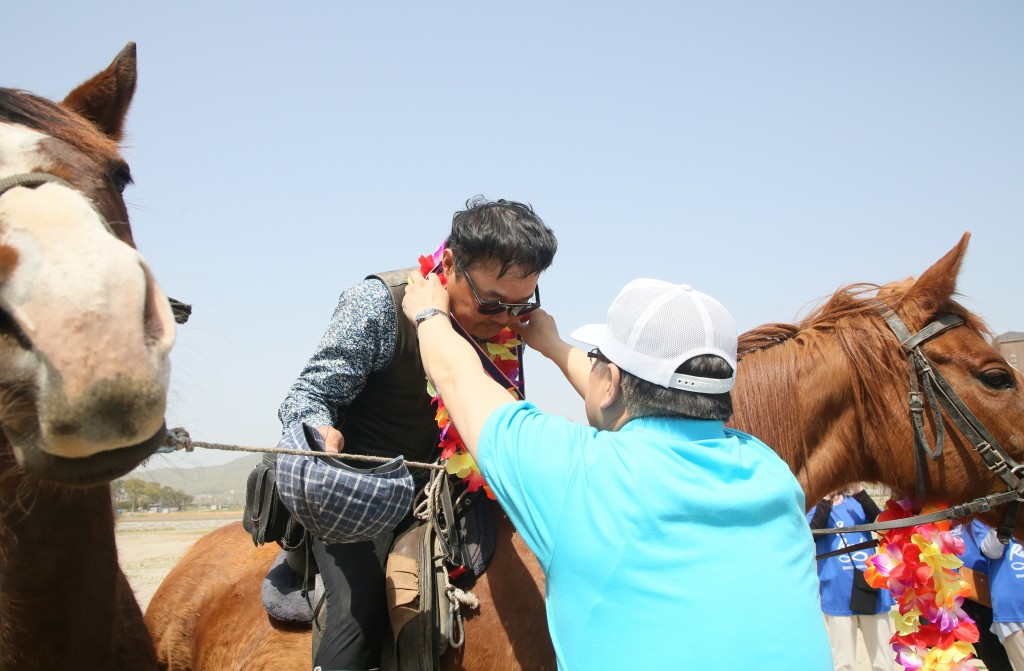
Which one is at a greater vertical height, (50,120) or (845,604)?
(50,120)

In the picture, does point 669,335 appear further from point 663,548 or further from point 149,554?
point 149,554

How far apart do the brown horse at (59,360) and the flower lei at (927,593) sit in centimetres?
398

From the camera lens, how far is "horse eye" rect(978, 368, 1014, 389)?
3.29 m

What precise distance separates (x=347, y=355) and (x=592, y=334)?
3.84 feet

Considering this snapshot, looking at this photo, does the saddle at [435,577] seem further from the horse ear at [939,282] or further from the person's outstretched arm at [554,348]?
the horse ear at [939,282]

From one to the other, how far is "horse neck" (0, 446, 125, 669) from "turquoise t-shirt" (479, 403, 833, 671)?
1.20m

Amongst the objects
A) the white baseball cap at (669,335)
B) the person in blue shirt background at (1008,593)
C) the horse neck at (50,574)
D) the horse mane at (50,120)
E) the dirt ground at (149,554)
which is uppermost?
the horse mane at (50,120)

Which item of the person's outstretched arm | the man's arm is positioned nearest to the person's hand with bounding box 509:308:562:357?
the person's outstretched arm

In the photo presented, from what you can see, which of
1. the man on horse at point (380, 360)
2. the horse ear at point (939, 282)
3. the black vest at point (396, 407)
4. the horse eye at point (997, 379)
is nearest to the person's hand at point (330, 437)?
the man on horse at point (380, 360)

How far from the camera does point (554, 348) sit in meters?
3.14

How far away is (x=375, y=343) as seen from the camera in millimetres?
2883

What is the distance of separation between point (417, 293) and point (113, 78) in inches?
50.3

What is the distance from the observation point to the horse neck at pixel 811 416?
10.7 ft

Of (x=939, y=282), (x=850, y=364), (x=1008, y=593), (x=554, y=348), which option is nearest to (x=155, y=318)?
(x=554, y=348)
